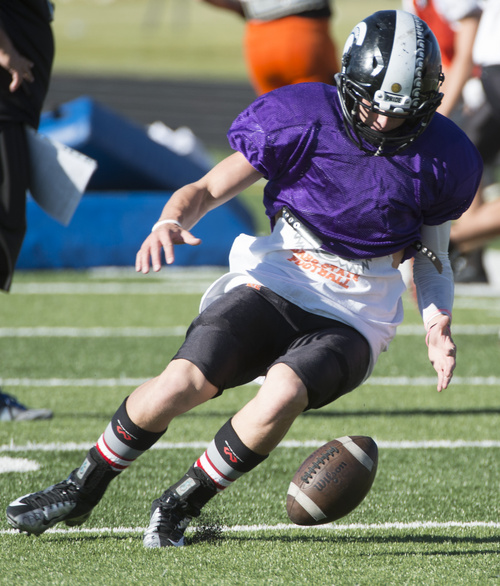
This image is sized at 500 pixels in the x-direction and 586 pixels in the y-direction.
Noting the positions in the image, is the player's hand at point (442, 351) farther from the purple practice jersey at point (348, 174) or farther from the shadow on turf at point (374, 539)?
the shadow on turf at point (374, 539)

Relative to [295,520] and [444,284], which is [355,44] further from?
[295,520]

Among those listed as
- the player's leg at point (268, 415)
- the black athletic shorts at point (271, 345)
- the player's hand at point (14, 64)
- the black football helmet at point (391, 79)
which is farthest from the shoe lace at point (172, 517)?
the player's hand at point (14, 64)

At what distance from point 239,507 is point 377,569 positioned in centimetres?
62

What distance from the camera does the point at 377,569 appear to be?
2.37 meters

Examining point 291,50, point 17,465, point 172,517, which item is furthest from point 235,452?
point 291,50

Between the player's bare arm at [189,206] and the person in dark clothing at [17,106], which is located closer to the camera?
the player's bare arm at [189,206]

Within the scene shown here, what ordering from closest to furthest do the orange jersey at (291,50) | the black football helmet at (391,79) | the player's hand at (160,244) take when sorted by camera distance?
the player's hand at (160,244) → the black football helmet at (391,79) → the orange jersey at (291,50)

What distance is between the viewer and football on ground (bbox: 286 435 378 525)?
2426 mm

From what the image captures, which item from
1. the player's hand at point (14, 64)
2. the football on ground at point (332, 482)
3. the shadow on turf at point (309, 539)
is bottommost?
the shadow on turf at point (309, 539)

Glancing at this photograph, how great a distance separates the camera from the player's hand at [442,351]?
2.46m

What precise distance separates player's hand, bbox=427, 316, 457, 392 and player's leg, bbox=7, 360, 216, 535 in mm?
577

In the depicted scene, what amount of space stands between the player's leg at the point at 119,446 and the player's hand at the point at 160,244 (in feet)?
0.94

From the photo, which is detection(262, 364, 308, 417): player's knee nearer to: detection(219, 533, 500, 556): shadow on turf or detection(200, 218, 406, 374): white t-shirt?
detection(200, 218, 406, 374): white t-shirt

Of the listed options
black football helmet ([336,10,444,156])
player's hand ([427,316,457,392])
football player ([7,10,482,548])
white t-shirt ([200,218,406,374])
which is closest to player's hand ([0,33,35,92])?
football player ([7,10,482,548])
